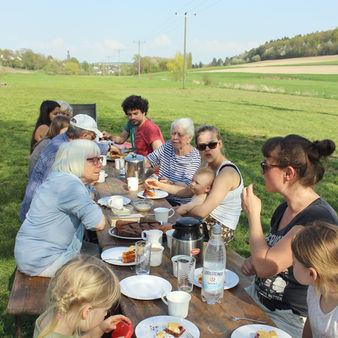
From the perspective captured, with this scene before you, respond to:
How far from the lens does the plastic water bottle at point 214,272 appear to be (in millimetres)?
2076

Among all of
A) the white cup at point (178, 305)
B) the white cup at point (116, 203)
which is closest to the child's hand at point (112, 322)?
the white cup at point (178, 305)

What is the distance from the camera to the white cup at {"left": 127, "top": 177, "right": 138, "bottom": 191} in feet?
14.3

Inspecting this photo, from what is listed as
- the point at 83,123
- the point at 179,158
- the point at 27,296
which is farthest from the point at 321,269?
the point at 83,123

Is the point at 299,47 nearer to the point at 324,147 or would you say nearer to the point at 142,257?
the point at 324,147

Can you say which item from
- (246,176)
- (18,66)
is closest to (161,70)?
(18,66)

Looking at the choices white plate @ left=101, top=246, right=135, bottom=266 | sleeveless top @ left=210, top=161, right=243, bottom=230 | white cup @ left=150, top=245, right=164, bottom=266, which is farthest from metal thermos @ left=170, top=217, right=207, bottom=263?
sleeveless top @ left=210, top=161, right=243, bottom=230

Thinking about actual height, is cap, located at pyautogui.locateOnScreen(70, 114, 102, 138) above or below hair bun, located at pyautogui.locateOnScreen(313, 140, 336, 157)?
below

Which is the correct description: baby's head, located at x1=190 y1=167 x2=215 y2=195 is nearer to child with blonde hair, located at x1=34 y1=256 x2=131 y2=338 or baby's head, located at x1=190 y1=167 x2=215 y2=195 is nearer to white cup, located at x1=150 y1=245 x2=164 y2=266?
white cup, located at x1=150 y1=245 x2=164 y2=266

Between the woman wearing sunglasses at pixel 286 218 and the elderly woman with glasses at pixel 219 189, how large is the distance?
843 mm

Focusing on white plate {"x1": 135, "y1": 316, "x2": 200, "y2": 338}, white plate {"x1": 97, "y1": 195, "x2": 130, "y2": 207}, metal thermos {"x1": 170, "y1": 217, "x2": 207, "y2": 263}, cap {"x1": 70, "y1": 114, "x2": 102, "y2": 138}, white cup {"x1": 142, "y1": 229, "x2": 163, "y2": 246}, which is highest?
cap {"x1": 70, "y1": 114, "x2": 102, "y2": 138}

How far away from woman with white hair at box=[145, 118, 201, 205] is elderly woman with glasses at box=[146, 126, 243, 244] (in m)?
0.92

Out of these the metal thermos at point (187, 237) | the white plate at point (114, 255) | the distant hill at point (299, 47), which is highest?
the distant hill at point (299, 47)

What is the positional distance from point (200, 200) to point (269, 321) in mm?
1702

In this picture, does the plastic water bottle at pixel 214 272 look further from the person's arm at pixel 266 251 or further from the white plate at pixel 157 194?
the white plate at pixel 157 194
